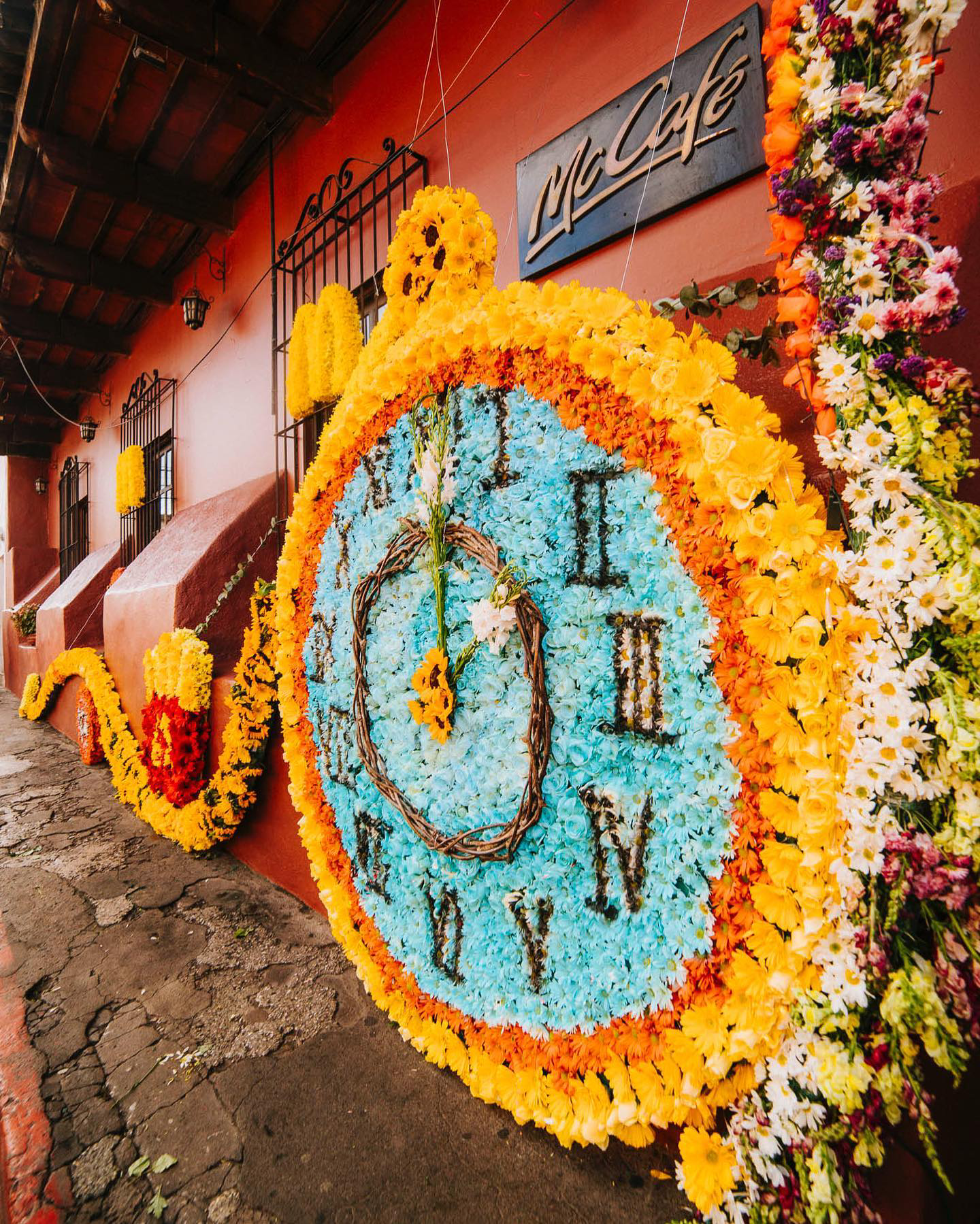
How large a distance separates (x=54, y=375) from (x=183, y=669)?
7.93 metres

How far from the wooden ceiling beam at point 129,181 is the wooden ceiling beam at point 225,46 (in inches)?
58.5

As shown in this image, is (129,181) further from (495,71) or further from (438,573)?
(438,573)

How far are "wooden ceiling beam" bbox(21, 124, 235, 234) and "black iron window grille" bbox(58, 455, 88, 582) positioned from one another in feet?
19.9

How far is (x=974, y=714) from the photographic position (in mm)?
1013

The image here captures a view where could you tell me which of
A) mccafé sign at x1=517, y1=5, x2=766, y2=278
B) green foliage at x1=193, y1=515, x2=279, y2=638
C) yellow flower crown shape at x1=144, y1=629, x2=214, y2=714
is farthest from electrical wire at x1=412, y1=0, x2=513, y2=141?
yellow flower crown shape at x1=144, y1=629, x2=214, y2=714

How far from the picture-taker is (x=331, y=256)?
13.4 feet

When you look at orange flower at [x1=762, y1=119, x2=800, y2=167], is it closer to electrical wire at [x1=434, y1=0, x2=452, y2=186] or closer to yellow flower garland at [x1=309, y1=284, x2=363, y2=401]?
electrical wire at [x1=434, y1=0, x2=452, y2=186]

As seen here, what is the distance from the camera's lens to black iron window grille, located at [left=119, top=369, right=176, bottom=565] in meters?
6.56

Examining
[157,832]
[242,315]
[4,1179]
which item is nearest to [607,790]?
[4,1179]

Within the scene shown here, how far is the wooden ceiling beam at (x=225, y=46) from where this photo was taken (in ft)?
10.9

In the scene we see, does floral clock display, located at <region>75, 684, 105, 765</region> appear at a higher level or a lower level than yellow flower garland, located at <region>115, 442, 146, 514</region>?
lower

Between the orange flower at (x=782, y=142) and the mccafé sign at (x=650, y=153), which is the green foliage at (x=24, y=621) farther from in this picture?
the orange flower at (x=782, y=142)

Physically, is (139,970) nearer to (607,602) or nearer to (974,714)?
(607,602)

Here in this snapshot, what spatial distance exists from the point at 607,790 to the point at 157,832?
3.51 m
